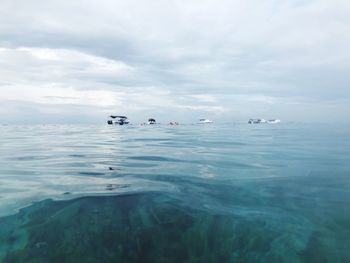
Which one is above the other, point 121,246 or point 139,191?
point 139,191

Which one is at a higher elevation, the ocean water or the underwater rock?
the ocean water

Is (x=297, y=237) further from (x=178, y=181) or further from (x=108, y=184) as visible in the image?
(x=108, y=184)

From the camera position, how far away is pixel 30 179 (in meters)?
14.8

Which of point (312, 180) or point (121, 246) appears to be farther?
point (312, 180)

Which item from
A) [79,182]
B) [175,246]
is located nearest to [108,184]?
[79,182]

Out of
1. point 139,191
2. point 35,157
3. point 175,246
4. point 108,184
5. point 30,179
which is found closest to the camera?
point 175,246

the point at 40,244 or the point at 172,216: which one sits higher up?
the point at 172,216

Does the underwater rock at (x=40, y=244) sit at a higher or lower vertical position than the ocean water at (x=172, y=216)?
lower

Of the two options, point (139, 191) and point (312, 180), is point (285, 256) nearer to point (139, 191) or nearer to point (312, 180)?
point (139, 191)

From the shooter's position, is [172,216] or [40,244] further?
[172,216]

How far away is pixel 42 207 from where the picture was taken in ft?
37.1

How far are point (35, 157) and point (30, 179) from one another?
24.6ft

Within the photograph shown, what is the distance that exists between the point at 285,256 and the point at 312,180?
24.1 feet

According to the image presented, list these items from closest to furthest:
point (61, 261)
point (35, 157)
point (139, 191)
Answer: point (61, 261) → point (139, 191) → point (35, 157)
